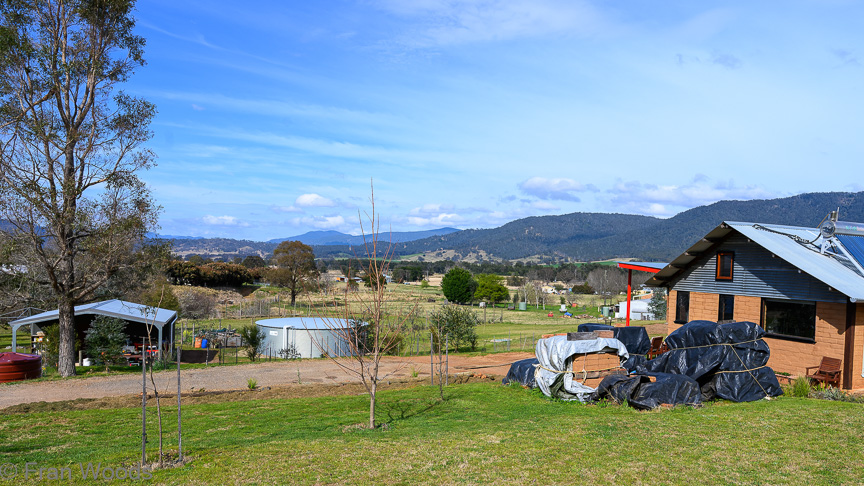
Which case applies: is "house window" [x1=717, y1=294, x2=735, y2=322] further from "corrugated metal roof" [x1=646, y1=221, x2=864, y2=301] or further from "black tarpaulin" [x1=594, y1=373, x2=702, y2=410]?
"black tarpaulin" [x1=594, y1=373, x2=702, y2=410]

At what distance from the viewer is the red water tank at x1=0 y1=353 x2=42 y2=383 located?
17.9m

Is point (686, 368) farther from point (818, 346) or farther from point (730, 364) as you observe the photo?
point (818, 346)

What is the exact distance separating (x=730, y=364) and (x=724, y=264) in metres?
6.80

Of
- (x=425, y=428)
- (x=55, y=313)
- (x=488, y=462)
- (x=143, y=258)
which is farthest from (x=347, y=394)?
(x=55, y=313)

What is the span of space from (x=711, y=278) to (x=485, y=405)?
1118 centimetres

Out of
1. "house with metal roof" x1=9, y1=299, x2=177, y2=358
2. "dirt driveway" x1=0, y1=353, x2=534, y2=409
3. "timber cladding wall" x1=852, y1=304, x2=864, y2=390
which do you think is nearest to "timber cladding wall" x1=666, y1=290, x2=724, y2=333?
"timber cladding wall" x1=852, y1=304, x2=864, y2=390

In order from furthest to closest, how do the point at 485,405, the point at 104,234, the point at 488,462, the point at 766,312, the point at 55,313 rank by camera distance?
the point at 55,313, the point at 104,234, the point at 766,312, the point at 485,405, the point at 488,462

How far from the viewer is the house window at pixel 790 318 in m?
15.5

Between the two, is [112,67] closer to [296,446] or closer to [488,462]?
[296,446]

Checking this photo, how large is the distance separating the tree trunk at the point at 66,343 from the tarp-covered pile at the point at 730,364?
1898cm

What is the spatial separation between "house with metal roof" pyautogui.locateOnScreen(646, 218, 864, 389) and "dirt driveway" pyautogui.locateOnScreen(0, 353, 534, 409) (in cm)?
797

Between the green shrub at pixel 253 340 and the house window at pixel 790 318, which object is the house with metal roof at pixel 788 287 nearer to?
the house window at pixel 790 318

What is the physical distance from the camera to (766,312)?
1700 cm

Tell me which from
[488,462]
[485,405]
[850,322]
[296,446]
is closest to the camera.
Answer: [488,462]
